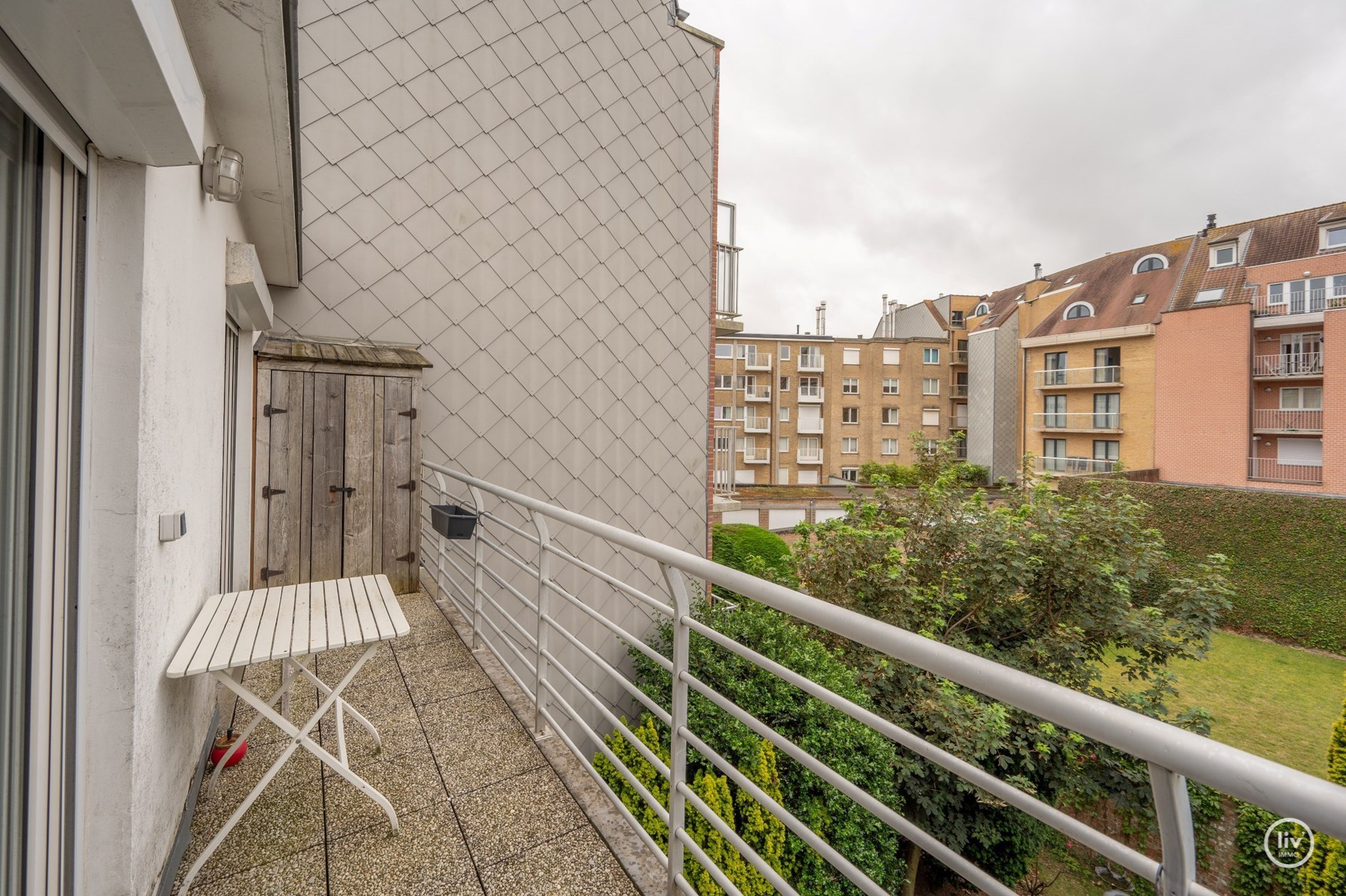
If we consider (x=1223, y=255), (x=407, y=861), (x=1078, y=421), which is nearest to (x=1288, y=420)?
(x=1078, y=421)

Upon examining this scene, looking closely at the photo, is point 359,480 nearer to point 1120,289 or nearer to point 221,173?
point 221,173

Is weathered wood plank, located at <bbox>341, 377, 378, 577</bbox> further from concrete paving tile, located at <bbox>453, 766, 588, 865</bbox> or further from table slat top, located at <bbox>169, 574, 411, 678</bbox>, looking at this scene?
concrete paving tile, located at <bbox>453, 766, 588, 865</bbox>

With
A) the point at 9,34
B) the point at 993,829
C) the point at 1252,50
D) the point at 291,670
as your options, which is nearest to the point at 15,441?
the point at 9,34

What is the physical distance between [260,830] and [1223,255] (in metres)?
23.3

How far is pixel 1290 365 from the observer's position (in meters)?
14.6

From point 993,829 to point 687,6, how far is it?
26.7ft

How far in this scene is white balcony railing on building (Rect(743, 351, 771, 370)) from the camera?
24.9m

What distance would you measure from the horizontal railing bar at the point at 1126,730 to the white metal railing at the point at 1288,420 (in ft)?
65.8

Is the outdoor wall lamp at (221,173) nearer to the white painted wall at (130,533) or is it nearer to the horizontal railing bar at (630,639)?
the white painted wall at (130,533)

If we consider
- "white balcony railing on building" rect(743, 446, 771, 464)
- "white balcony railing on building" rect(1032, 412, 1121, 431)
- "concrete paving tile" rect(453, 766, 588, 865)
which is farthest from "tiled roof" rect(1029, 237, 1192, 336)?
"concrete paving tile" rect(453, 766, 588, 865)

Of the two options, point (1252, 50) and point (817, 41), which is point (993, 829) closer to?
point (817, 41)

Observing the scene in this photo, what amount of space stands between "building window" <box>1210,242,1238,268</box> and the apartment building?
9235 millimetres

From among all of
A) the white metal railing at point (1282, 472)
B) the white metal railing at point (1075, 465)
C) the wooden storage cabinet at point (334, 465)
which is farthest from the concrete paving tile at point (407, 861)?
the white metal railing at point (1282, 472)

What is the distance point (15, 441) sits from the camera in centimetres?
87
